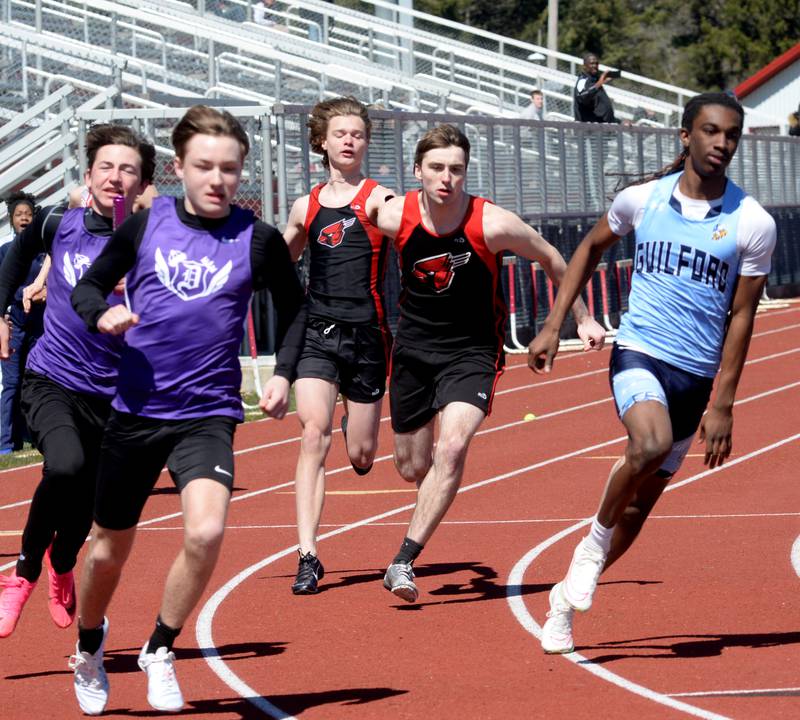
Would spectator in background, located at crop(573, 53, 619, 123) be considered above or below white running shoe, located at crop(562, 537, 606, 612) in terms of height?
above

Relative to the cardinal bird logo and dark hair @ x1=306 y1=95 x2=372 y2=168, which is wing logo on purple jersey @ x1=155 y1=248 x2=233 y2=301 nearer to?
the cardinal bird logo

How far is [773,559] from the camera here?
8.79 metres

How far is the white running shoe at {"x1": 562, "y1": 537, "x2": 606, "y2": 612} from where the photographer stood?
257 inches

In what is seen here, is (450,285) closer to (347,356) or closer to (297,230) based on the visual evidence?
(347,356)

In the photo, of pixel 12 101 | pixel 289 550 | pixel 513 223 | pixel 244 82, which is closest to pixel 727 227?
pixel 513 223

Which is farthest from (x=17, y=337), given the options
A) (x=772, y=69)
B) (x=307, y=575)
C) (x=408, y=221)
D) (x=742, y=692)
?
(x=772, y=69)

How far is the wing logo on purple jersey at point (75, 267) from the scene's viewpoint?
670cm

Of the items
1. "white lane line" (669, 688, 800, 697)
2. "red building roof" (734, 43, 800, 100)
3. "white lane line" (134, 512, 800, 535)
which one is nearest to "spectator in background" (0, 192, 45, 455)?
"white lane line" (134, 512, 800, 535)

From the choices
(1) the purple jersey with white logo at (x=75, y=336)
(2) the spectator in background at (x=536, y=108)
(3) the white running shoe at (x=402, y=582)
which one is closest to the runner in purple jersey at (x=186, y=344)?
(1) the purple jersey with white logo at (x=75, y=336)

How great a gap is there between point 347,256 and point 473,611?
196 cm

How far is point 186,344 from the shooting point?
5660 millimetres

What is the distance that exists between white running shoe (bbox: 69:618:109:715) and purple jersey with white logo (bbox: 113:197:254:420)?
0.89 meters

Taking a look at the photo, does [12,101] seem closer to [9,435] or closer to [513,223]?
[9,435]

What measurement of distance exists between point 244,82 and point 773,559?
1965 centimetres
